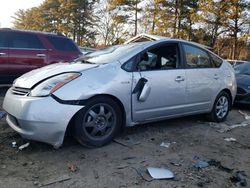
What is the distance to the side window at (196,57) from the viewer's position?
544 cm

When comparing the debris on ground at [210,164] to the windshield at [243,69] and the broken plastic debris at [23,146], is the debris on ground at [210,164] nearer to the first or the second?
the broken plastic debris at [23,146]

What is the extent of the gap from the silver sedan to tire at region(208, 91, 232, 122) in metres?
0.28

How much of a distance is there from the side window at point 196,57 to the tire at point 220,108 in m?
0.71

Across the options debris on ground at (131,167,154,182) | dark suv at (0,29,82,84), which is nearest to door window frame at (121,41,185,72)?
debris on ground at (131,167,154,182)

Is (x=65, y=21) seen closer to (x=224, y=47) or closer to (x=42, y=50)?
(x=224, y=47)

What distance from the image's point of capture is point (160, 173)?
11.7ft

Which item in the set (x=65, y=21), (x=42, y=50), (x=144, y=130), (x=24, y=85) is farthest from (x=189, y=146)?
(x=65, y=21)

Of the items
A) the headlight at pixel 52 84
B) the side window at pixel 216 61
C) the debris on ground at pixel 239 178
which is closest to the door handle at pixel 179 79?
the side window at pixel 216 61

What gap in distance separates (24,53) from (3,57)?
52 centimetres

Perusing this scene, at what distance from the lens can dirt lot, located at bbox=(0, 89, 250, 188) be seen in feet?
11.0

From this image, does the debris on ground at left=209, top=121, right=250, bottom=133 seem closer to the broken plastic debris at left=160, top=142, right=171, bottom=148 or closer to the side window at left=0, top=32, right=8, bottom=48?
the broken plastic debris at left=160, top=142, right=171, bottom=148

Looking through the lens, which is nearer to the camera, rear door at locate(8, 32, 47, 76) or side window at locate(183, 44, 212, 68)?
side window at locate(183, 44, 212, 68)

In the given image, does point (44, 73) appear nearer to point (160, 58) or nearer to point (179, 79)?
point (160, 58)

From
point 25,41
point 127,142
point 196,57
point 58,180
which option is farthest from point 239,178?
point 25,41
